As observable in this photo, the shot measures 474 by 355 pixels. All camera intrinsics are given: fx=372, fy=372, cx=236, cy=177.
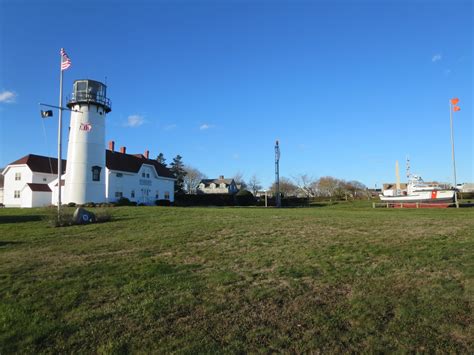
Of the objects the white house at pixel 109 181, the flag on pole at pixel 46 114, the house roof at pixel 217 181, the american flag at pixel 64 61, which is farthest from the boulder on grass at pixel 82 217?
the house roof at pixel 217 181

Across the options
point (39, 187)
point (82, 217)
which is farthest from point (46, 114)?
point (39, 187)

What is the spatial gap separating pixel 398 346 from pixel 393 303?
1399 mm

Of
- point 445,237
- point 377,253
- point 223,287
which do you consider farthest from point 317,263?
point 445,237

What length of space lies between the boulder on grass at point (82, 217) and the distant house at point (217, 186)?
68.5 m

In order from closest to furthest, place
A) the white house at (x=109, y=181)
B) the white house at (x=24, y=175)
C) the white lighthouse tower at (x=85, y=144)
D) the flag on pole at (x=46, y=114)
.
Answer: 1. the flag on pole at (x=46, y=114)
2. the white lighthouse tower at (x=85, y=144)
3. the white house at (x=109, y=181)
4. the white house at (x=24, y=175)

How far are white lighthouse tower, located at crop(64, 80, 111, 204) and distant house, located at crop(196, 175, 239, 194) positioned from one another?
162ft

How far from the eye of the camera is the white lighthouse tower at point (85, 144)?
3803 cm

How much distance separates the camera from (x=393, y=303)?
5.56 m

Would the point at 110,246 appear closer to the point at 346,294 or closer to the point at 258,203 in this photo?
the point at 346,294

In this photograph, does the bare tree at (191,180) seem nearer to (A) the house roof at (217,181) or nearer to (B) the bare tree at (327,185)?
(A) the house roof at (217,181)

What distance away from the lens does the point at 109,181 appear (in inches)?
1715

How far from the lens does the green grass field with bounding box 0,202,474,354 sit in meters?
4.49

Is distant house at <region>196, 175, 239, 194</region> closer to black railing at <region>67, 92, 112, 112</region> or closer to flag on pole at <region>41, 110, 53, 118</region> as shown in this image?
black railing at <region>67, 92, 112, 112</region>

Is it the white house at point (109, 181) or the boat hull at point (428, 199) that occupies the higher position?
the white house at point (109, 181)
